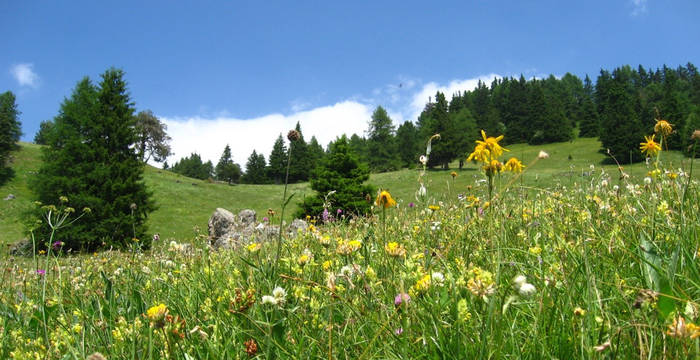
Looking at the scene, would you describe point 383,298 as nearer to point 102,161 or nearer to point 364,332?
point 364,332

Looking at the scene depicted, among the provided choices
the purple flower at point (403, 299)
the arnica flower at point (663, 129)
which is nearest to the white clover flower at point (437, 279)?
the purple flower at point (403, 299)

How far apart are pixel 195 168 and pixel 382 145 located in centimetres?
6803

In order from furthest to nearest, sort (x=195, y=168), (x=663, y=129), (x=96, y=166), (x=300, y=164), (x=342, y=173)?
(x=195, y=168) → (x=300, y=164) → (x=342, y=173) → (x=96, y=166) → (x=663, y=129)

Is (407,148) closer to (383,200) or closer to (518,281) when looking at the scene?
(383,200)

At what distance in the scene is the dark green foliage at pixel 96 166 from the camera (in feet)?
59.1

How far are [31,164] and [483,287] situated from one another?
50577 millimetres

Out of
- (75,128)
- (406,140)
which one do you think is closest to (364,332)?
(75,128)

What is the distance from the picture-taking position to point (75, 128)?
19.8 metres

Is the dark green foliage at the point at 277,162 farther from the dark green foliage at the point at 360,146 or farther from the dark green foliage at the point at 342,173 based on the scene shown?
the dark green foliage at the point at 342,173

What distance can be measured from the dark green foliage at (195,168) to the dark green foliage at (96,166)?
311ft

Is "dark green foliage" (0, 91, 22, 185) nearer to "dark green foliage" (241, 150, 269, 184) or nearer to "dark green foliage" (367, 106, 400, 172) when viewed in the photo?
"dark green foliage" (241, 150, 269, 184)

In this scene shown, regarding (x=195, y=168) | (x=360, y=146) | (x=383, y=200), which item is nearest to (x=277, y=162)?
(x=360, y=146)

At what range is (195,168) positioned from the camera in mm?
113375

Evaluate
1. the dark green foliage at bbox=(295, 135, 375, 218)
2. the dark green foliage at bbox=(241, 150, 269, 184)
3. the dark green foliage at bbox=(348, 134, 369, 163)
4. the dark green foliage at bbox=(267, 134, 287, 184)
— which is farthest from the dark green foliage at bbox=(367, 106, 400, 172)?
the dark green foliage at bbox=(295, 135, 375, 218)
